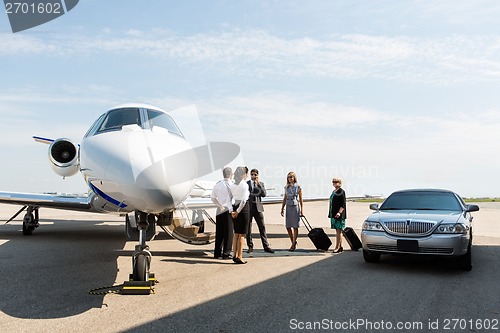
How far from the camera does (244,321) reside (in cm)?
406

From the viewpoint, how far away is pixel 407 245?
6.71 metres

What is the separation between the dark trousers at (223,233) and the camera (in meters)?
8.44

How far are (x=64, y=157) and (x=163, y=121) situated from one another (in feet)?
20.0

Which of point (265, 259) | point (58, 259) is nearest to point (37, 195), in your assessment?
point (58, 259)

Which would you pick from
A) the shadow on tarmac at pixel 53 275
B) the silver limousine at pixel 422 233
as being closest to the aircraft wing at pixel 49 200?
the shadow on tarmac at pixel 53 275

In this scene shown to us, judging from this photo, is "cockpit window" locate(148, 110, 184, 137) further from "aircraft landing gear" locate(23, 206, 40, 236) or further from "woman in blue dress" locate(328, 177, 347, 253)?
"aircraft landing gear" locate(23, 206, 40, 236)

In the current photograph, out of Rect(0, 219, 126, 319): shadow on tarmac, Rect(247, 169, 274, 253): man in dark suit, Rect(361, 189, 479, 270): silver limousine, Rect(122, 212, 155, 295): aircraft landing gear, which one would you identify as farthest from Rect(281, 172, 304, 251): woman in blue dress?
Rect(122, 212, 155, 295): aircraft landing gear

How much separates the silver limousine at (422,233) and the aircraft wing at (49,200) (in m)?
6.94

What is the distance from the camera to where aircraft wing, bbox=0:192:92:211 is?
1027 cm

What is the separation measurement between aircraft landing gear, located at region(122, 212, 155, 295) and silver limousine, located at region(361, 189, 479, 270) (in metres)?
3.85

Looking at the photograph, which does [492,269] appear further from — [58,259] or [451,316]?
[58,259]

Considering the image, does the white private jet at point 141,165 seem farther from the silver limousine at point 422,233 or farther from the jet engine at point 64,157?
the jet engine at point 64,157

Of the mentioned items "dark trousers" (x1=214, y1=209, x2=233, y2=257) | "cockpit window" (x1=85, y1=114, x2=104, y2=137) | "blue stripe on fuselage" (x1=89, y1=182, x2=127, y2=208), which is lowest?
"dark trousers" (x1=214, y1=209, x2=233, y2=257)

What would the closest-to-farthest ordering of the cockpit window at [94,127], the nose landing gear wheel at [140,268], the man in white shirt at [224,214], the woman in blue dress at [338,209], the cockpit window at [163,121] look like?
the nose landing gear wheel at [140,268], the cockpit window at [94,127], the cockpit window at [163,121], the man in white shirt at [224,214], the woman in blue dress at [338,209]
